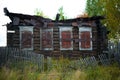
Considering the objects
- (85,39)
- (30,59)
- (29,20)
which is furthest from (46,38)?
(30,59)

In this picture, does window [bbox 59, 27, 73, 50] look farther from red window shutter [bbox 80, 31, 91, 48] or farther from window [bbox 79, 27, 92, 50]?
red window shutter [bbox 80, 31, 91, 48]

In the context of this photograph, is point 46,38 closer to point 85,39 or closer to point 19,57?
point 85,39

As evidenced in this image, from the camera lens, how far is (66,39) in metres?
26.6

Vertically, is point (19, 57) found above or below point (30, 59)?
above

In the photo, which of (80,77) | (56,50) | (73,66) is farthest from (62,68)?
(56,50)

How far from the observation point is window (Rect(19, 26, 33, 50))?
26.2m

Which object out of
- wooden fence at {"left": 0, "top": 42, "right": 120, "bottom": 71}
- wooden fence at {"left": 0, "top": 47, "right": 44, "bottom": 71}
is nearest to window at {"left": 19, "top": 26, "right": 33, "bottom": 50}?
wooden fence at {"left": 0, "top": 42, "right": 120, "bottom": 71}

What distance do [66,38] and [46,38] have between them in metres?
1.63

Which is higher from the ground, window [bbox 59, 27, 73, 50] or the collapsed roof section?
the collapsed roof section

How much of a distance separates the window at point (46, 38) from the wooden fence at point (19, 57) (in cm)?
592

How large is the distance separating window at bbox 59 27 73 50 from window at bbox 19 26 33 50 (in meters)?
2.45

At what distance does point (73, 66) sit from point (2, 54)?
15.3 feet

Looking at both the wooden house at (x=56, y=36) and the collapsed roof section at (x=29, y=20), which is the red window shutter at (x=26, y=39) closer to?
the wooden house at (x=56, y=36)

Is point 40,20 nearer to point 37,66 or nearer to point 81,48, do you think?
point 81,48
